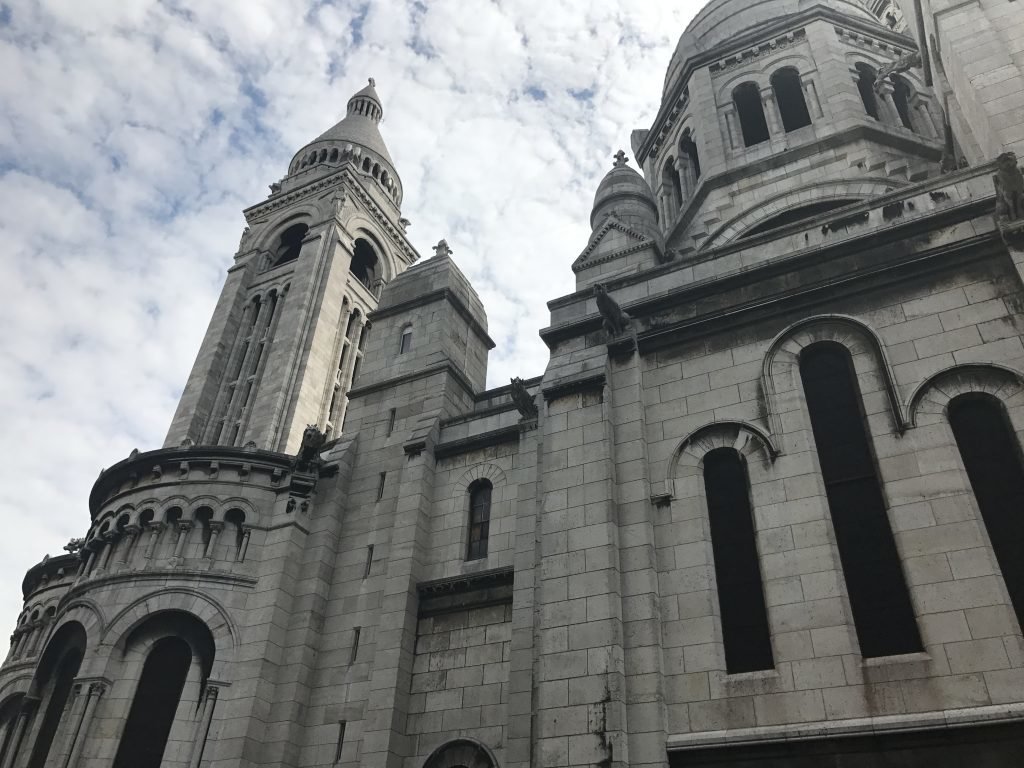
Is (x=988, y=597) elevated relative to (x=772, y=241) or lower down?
lower down

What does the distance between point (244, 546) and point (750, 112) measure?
21.4 meters

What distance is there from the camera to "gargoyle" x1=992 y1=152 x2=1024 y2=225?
1477 centimetres

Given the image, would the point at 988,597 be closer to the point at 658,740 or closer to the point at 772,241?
the point at 658,740

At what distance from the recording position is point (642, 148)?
33.0 metres

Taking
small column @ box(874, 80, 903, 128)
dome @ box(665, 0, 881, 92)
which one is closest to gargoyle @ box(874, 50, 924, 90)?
small column @ box(874, 80, 903, 128)

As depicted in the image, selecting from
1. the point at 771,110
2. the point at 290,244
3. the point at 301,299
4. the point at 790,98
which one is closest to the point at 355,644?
the point at 771,110

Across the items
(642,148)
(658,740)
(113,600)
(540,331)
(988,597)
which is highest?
(642,148)

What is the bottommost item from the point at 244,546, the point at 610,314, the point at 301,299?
the point at 244,546

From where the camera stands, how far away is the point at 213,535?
22.2m

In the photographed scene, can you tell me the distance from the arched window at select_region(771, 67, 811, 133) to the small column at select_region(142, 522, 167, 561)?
22502mm

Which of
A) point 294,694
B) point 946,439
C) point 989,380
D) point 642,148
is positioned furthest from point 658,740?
point 642,148

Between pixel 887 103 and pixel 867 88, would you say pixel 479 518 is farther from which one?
pixel 867 88

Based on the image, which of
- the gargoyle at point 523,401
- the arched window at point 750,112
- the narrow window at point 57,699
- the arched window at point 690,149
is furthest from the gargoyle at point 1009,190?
the narrow window at point 57,699

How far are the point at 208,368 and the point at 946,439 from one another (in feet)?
143
